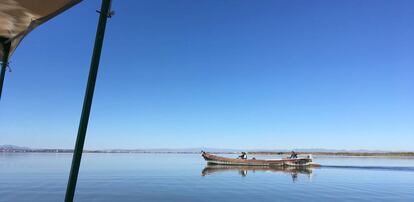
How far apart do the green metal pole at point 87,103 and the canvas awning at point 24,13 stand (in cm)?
25

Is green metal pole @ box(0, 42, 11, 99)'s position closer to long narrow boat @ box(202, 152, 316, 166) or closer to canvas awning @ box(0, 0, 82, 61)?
canvas awning @ box(0, 0, 82, 61)

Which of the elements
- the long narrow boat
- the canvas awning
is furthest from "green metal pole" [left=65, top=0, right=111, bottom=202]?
the long narrow boat

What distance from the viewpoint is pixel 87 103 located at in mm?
2648

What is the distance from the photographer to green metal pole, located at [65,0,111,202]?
8.67ft

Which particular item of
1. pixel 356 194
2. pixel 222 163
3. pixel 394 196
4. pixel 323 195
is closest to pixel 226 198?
pixel 323 195

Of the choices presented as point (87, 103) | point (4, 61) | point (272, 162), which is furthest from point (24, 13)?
point (272, 162)

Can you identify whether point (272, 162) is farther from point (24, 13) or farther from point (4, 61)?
point (24, 13)

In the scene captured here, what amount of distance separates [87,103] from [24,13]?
4.09ft

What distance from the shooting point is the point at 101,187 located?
2819 cm

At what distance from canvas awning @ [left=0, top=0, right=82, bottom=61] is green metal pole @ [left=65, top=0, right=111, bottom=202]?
0.81ft

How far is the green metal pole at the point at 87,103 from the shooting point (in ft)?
8.67

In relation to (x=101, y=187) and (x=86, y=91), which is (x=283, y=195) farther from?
(x=86, y=91)

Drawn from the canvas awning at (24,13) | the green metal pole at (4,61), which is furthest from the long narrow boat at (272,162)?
the canvas awning at (24,13)

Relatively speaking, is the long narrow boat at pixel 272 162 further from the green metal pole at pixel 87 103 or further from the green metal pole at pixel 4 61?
the green metal pole at pixel 87 103
